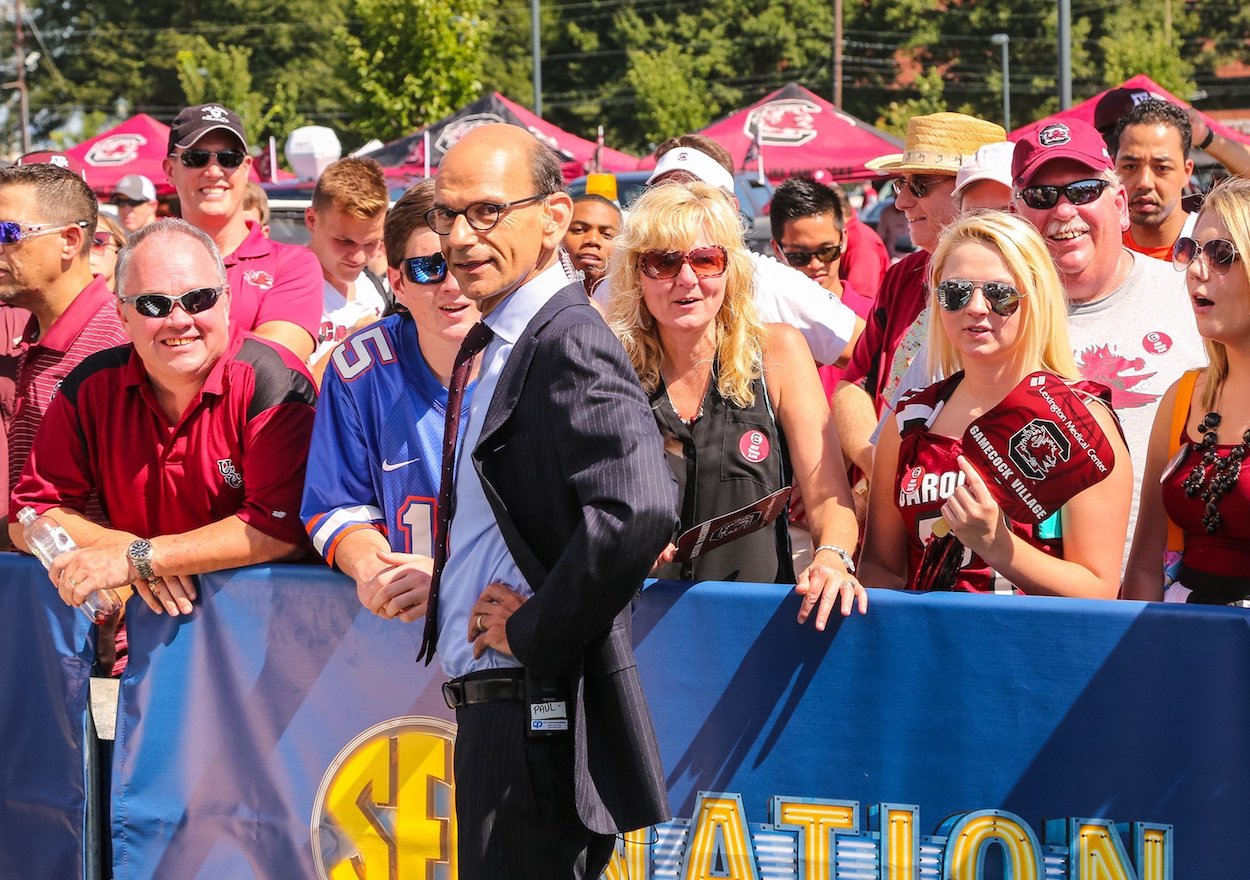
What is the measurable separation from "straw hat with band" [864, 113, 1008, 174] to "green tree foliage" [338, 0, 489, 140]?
78.6ft

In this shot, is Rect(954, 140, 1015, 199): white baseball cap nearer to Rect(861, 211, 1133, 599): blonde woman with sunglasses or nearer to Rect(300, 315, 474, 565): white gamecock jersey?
Rect(861, 211, 1133, 599): blonde woman with sunglasses

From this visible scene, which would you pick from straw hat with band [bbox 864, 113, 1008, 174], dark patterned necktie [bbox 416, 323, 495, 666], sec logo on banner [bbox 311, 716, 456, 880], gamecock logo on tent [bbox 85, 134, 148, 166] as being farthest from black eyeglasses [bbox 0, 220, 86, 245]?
gamecock logo on tent [bbox 85, 134, 148, 166]

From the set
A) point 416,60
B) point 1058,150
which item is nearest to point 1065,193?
point 1058,150

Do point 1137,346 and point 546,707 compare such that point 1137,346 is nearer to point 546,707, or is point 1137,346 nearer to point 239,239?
point 546,707

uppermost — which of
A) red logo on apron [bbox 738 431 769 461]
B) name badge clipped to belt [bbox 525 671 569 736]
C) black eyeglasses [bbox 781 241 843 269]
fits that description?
black eyeglasses [bbox 781 241 843 269]

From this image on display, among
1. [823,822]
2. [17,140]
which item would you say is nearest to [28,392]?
[823,822]

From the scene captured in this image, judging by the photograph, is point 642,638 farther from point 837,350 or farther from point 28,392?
point 28,392

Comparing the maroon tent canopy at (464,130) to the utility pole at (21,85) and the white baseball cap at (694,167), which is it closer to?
the white baseball cap at (694,167)

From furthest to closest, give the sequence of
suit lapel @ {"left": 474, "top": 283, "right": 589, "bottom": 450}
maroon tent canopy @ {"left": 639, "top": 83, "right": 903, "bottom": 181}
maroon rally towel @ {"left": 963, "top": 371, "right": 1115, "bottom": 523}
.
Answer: maroon tent canopy @ {"left": 639, "top": 83, "right": 903, "bottom": 181}
maroon rally towel @ {"left": 963, "top": 371, "right": 1115, "bottom": 523}
suit lapel @ {"left": 474, "top": 283, "right": 589, "bottom": 450}

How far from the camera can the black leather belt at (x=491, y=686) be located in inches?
102

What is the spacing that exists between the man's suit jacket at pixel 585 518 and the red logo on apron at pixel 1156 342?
182 centimetres

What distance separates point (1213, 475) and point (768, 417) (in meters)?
1.06

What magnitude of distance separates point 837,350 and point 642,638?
1623mm

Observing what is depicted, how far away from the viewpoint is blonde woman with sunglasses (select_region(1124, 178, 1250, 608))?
10.1 feet
